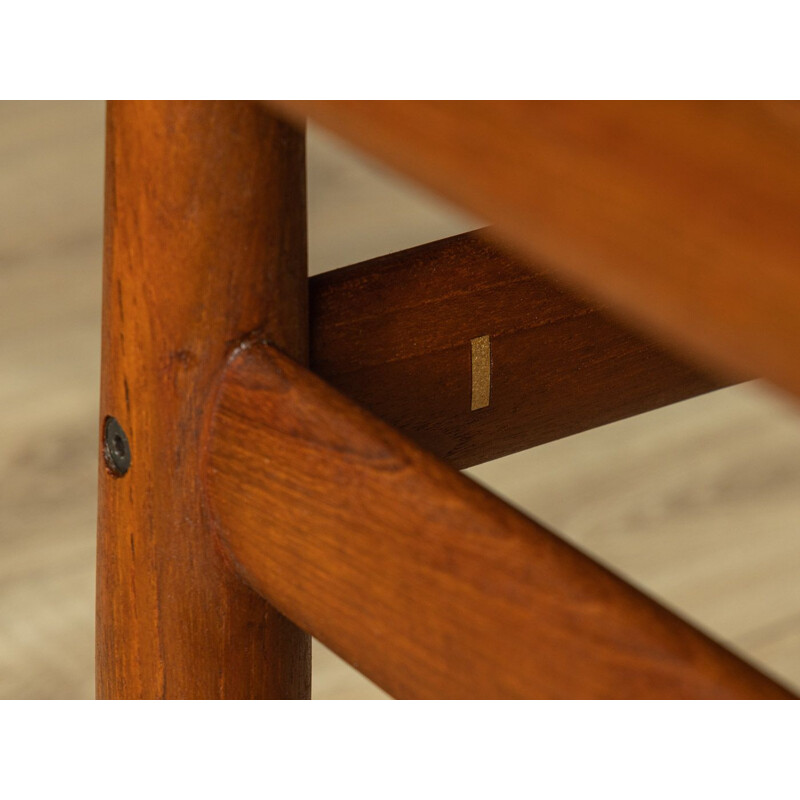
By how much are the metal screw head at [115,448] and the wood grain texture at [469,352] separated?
43 millimetres

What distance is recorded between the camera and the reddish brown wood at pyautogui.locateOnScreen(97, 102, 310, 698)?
0.89 feet

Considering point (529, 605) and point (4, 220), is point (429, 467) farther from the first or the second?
point (4, 220)

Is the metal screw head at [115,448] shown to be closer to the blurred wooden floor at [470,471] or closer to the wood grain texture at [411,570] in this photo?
the wood grain texture at [411,570]

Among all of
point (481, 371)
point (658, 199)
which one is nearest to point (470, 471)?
point (481, 371)

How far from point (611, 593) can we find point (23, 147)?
0.84 meters

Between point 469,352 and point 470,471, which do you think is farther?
point 470,471

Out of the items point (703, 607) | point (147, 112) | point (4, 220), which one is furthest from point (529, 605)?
point (4, 220)

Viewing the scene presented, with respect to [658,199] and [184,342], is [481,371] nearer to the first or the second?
[184,342]

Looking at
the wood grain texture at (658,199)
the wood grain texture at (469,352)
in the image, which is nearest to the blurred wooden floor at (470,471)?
the wood grain texture at (469,352)

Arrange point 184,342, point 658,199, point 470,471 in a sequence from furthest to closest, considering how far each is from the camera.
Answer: point 470,471 → point 184,342 → point 658,199

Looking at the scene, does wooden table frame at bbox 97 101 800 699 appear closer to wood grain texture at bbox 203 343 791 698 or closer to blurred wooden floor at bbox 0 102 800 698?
wood grain texture at bbox 203 343 791 698

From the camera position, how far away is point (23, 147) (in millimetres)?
991

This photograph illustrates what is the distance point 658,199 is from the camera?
0.15 metres

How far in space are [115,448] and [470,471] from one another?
0.43 metres
